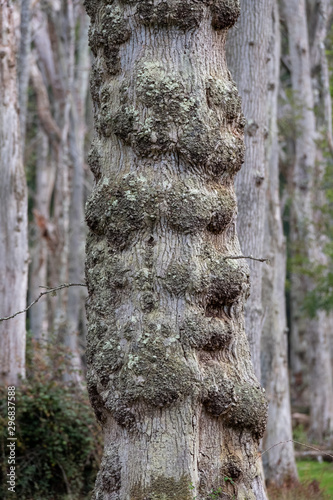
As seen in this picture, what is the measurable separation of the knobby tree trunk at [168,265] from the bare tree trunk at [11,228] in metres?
4.74

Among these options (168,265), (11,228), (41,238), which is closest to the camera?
(168,265)

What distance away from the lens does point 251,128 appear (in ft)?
20.1

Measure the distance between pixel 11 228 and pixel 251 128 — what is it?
3796mm

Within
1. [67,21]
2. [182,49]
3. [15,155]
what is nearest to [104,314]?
[182,49]

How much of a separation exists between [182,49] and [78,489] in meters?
5.06

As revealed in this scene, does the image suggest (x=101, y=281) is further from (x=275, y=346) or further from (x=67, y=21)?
(x=67, y=21)

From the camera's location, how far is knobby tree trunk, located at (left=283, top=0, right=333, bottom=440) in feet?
46.8

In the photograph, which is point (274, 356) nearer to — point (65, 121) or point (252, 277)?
point (252, 277)

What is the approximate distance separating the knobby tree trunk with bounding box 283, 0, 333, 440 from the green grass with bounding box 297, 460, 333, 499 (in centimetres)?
299

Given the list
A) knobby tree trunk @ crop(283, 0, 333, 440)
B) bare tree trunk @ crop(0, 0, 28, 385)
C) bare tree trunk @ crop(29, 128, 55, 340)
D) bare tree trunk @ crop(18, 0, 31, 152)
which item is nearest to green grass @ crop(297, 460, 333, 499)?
knobby tree trunk @ crop(283, 0, 333, 440)

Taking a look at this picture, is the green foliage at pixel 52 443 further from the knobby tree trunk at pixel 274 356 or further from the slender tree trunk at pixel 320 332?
the slender tree trunk at pixel 320 332

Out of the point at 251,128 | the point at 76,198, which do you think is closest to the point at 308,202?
the point at 76,198

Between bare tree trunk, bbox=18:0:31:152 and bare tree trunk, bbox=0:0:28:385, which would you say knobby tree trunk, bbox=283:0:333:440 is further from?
bare tree trunk, bbox=0:0:28:385

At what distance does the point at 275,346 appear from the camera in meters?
9.09
